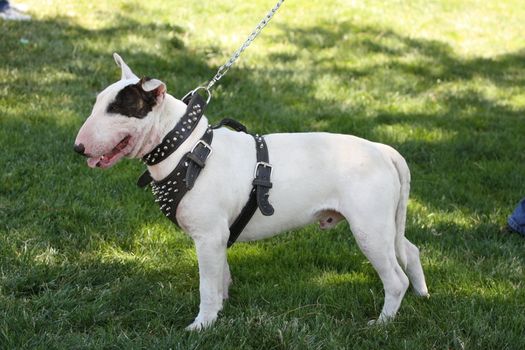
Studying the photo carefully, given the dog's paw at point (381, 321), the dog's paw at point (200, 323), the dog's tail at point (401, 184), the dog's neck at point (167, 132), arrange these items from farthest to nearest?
the dog's tail at point (401, 184)
the dog's paw at point (381, 321)
the dog's paw at point (200, 323)
the dog's neck at point (167, 132)

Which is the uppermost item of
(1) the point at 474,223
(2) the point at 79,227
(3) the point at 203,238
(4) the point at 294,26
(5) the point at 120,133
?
(5) the point at 120,133

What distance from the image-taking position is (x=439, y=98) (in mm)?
8109

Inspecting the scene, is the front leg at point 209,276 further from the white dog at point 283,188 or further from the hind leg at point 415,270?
the hind leg at point 415,270

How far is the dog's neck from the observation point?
3434 millimetres

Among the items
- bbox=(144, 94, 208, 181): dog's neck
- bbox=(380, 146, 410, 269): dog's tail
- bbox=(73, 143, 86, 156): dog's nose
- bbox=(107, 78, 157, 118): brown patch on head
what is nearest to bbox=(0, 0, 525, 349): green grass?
bbox=(380, 146, 410, 269): dog's tail

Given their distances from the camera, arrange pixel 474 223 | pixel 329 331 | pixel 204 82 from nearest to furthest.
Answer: pixel 329 331 < pixel 474 223 < pixel 204 82

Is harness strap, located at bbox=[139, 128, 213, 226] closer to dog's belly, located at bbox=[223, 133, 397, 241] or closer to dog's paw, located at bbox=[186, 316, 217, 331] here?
dog's belly, located at bbox=[223, 133, 397, 241]

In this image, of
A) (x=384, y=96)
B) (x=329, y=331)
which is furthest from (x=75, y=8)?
(x=329, y=331)

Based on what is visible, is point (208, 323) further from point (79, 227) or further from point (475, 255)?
point (475, 255)

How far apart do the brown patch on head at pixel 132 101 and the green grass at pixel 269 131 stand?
1.13m

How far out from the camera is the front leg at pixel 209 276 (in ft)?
11.7

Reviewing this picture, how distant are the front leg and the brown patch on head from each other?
76 centimetres

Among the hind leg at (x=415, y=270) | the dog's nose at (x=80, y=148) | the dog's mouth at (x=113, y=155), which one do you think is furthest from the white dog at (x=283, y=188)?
the hind leg at (x=415, y=270)

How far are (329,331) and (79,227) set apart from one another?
6.79ft
